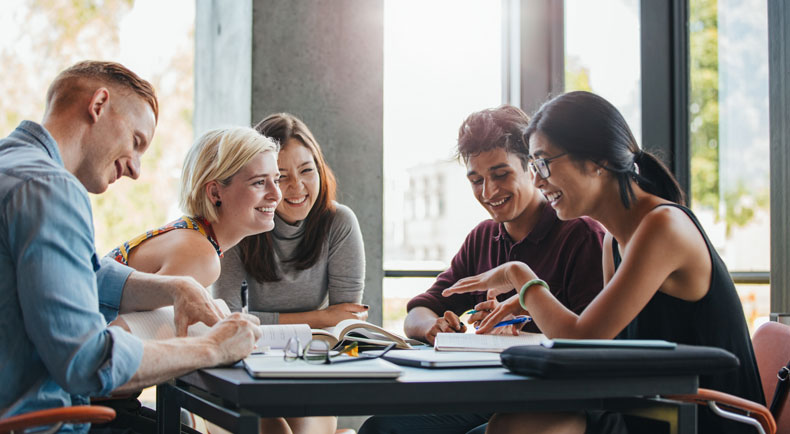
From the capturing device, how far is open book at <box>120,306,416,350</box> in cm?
171

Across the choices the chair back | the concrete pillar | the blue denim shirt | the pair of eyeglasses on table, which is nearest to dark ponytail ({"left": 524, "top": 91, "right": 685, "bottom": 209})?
the chair back

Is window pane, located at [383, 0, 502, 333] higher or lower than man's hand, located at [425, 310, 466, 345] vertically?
higher

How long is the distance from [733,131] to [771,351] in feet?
8.09

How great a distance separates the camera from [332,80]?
12.9 feet

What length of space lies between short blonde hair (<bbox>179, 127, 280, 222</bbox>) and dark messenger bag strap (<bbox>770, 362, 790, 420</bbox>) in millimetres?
1773

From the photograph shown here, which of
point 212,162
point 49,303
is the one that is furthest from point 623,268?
point 212,162

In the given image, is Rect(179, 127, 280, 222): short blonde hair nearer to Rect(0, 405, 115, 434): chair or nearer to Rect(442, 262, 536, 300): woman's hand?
Rect(442, 262, 536, 300): woman's hand

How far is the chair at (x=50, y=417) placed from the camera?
118cm

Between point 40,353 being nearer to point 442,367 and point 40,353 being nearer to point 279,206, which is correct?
point 442,367

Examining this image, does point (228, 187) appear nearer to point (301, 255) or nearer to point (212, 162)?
point (212, 162)

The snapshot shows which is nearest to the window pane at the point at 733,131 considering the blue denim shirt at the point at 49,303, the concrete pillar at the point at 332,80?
the concrete pillar at the point at 332,80

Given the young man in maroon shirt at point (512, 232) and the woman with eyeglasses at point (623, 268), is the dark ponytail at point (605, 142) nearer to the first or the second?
the woman with eyeglasses at point (623, 268)

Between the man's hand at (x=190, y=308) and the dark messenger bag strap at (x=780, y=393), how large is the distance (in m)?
1.38

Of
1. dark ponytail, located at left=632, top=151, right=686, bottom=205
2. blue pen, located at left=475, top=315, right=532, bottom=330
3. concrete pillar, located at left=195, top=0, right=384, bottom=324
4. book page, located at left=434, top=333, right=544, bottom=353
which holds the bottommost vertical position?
book page, located at left=434, top=333, right=544, bottom=353
